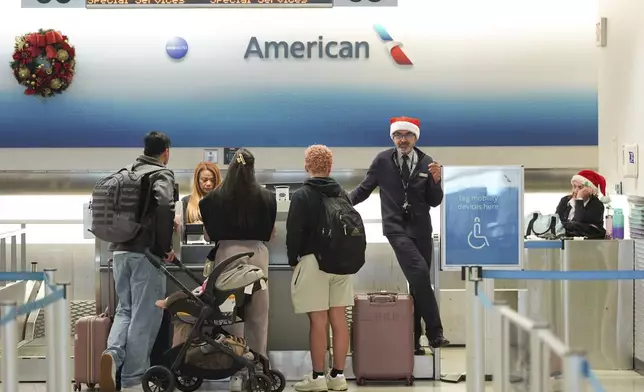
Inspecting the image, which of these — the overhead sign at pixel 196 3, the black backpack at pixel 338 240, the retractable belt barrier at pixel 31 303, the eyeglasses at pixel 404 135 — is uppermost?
the overhead sign at pixel 196 3

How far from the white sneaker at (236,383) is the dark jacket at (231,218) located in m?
0.93

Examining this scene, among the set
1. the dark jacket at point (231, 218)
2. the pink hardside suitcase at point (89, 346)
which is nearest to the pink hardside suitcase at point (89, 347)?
the pink hardside suitcase at point (89, 346)

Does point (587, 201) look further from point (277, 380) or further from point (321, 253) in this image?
point (277, 380)

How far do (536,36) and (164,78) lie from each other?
10.7 feet

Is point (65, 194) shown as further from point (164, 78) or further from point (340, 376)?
point (340, 376)

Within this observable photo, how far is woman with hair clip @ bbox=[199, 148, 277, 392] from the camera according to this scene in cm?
643

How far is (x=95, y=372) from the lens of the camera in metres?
6.74

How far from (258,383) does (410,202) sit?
1.72m

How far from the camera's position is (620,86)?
8219mm

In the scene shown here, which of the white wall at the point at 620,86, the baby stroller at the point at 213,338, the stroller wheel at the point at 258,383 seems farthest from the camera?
the white wall at the point at 620,86

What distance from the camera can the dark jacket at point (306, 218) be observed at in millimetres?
6480

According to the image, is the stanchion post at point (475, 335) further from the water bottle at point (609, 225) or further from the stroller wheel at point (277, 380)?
the water bottle at point (609, 225)

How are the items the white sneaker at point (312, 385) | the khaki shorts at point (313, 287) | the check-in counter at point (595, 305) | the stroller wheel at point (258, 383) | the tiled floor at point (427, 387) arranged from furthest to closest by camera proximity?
the check-in counter at point (595, 305), the tiled floor at point (427, 387), the white sneaker at point (312, 385), the khaki shorts at point (313, 287), the stroller wheel at point (258, 383)

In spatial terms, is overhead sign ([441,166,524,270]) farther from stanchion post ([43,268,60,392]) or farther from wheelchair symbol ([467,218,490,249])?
stanchion post ([43,268,60,392])
